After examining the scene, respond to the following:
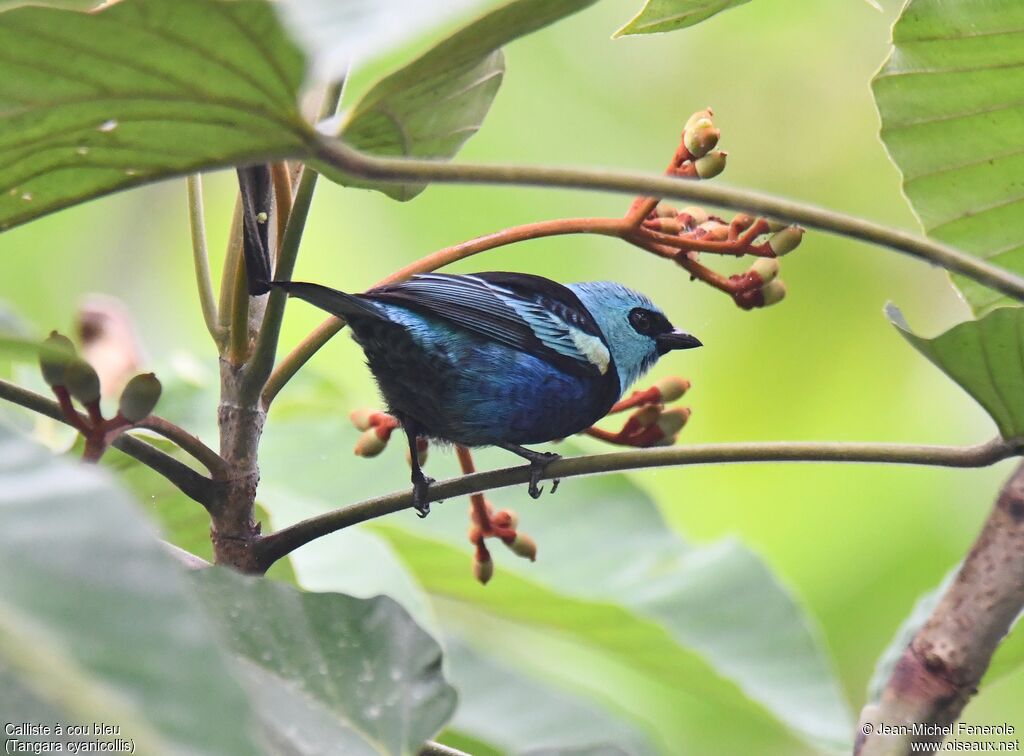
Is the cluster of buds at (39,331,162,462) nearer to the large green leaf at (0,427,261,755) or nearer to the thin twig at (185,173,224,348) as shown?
the thin twig at (185,173,224,348)

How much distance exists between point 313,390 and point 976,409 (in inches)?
87.2

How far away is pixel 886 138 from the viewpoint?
6.61ft

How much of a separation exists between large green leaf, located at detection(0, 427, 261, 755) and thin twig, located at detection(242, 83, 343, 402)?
2.21ft

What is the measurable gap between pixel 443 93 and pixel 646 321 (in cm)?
155

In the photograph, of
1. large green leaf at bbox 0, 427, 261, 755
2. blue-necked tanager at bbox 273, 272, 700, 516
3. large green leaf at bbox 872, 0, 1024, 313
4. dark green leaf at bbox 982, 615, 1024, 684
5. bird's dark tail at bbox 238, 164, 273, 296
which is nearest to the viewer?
large green leaf at bbox 0, 427, 261, 755

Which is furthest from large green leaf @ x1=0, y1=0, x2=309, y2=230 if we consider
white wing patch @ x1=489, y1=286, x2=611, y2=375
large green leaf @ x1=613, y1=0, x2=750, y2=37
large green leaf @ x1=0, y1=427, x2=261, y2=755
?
white wing patch @ x1=489, y1=286, x2=611, y2=375

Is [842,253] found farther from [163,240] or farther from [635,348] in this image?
[163,240]

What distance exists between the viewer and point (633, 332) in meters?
3.00

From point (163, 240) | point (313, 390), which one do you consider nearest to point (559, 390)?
point (313, 390)

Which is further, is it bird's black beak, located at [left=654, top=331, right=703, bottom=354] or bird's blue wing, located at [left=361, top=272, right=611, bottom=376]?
bird's black beak, located at [left=654, top=331, right=703, bottom=354]

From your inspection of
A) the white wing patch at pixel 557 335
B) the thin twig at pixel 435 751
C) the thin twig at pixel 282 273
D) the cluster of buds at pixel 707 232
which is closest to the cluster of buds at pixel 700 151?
the cluster of buds at pixel 707 232

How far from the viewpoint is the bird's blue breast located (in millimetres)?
2590

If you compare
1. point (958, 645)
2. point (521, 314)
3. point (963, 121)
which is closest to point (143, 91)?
point (958, 645)

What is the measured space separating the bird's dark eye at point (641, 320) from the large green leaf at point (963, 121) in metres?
1.01
